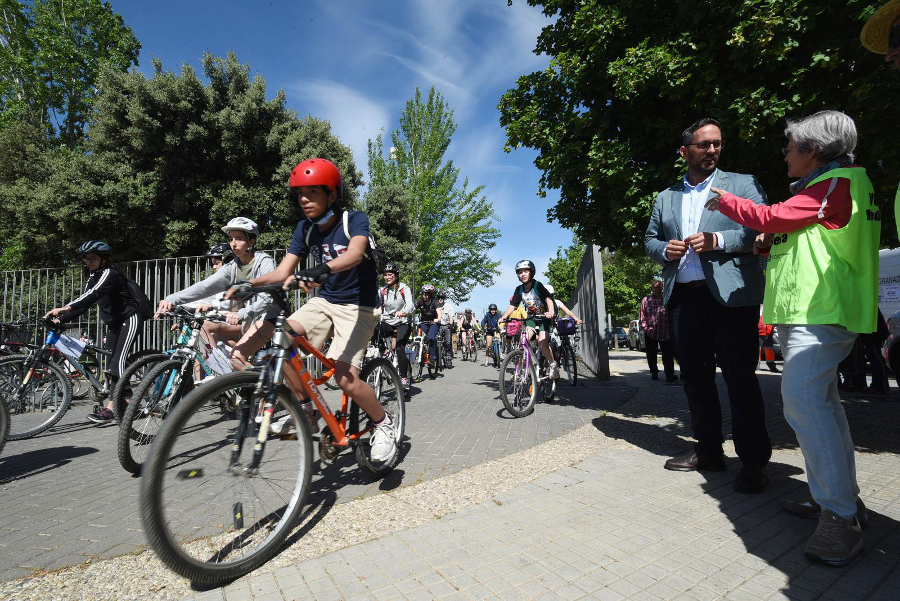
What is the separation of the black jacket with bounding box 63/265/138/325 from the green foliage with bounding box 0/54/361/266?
34.0 feet

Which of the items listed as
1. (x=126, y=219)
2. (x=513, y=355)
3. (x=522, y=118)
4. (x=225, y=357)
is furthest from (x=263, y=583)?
(x=126, y=219)

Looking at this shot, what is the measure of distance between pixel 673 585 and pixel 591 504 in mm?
908

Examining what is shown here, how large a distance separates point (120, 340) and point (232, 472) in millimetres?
4535

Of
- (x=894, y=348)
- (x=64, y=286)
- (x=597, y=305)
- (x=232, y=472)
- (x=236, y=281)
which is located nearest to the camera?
(x=232, y=472)

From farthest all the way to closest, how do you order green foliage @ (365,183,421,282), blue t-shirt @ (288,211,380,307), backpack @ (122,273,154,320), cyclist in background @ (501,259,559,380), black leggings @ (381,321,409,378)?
green foliage @ (365,183,421,282) → black leggings @ (381,321,409,378) → cyclist in background @ (501,259,559,380) → backpack @ (122,273,154,320) → blue t-shirt @ (288,211,380,307)

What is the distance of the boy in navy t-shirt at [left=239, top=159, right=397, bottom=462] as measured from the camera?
10.00 ft

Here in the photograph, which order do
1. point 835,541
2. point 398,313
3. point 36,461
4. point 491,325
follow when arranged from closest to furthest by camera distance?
1. point 835,541
2. point 36,461
3. point 398,313
4. point 491,325

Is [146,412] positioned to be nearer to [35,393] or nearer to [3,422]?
[3,422]

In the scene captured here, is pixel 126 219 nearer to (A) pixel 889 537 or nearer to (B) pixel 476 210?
(B) pixel 476 210

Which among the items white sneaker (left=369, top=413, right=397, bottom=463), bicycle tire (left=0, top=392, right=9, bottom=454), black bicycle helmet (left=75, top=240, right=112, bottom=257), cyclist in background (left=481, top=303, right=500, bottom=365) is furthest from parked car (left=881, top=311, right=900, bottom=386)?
cyclist in background (left=481, top=303, right=500, bottom=365)

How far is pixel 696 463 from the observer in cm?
341

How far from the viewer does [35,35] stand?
77.0ft

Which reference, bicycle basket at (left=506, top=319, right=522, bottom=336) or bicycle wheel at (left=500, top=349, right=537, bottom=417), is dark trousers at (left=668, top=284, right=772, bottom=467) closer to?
bicycle wheel at (left=500, top=349, right=537, bottom=417)

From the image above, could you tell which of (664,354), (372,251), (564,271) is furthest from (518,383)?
(564,271)
